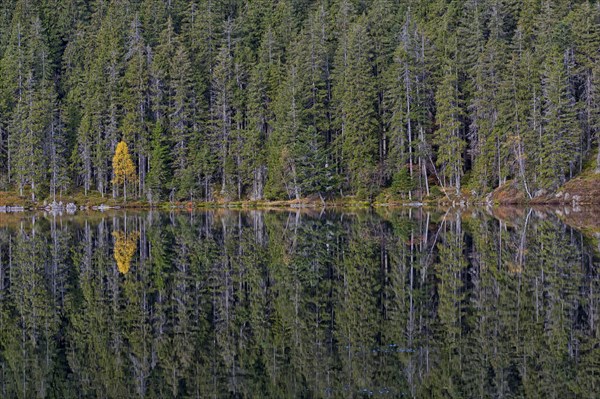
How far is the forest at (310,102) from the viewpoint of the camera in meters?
76.6

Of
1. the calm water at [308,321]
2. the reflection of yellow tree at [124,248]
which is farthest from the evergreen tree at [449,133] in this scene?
the calm water at [308,321]

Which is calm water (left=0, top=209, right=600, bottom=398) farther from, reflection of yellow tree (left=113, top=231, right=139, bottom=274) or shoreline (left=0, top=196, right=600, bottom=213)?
shoreline (left=0, top=196, right=600, bottom=213)

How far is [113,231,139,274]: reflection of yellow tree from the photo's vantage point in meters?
27.6

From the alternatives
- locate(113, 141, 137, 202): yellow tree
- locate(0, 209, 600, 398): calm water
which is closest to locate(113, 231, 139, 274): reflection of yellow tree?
locate(0, 209, 600, 398): calm water

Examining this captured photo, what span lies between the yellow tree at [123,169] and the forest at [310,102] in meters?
0.38

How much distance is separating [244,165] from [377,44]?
24699 millimetres

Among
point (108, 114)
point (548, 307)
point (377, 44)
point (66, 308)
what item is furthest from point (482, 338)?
point (108, 114)

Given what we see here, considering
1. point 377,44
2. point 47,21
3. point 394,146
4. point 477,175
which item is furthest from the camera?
point 47,21

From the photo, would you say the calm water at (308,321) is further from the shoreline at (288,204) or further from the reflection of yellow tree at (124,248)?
the shoreline at (288,204)

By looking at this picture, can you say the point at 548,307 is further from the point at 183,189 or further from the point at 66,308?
the point at 183,189

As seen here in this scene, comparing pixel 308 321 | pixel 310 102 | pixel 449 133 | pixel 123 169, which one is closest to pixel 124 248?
pixel 308 321

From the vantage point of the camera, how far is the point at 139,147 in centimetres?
9569

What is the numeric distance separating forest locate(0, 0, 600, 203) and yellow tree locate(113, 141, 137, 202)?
380 millimetres

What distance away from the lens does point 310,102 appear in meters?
93.4
